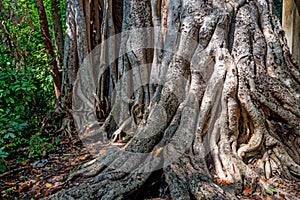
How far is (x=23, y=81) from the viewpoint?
4.12 metres

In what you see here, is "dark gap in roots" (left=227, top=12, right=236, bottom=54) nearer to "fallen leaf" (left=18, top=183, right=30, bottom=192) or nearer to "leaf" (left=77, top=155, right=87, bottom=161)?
"leaf" (left=77, top=155, right=87, bottom=161)

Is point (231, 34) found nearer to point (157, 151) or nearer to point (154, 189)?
point (157, 151)

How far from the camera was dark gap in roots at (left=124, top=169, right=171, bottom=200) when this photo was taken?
267 centimetres

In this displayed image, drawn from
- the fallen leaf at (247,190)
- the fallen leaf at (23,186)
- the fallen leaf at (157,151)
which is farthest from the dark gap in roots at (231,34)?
the fallen leaf at (23,186)

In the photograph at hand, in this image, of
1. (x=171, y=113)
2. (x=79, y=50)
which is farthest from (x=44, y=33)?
(x=171, y=113)

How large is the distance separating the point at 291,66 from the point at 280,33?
41 centimetres

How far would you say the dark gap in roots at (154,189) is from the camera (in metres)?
2.67

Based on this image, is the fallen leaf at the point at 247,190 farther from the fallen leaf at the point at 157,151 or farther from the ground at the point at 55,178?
the fallen leaf at the point at 157,151

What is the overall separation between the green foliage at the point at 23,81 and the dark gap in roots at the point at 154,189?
6.35ft

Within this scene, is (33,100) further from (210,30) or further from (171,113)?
(210,30)

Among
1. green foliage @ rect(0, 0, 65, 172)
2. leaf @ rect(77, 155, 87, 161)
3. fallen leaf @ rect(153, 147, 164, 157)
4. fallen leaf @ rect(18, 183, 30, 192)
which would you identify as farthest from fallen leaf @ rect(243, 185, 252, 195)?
green foliage @ rect(0, 0, 65, 172)

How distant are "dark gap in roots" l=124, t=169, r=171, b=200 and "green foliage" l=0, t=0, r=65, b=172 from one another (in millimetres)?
1935

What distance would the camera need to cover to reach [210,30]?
3113mm

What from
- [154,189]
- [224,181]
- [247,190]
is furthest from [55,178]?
[247,190]
